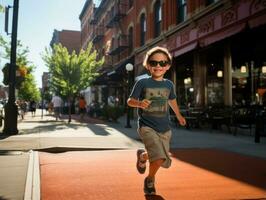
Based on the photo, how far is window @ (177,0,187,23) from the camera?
21.5 meters

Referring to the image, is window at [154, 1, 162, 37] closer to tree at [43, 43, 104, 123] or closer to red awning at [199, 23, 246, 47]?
tree at [43, 43, 104, 123]

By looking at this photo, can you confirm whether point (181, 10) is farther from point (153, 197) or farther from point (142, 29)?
point (153, 197)

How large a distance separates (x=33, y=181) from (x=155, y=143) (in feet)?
7.26

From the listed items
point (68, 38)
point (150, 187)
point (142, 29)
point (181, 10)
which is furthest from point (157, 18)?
point (68, 38)

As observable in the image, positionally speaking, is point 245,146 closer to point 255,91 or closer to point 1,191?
point 255,91

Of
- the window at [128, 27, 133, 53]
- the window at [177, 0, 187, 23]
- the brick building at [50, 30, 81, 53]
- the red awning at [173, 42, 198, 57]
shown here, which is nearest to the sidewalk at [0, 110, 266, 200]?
the red awning at [173, 42, 198, 57]

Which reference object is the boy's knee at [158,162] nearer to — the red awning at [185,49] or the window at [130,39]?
the red awning at [185,49]

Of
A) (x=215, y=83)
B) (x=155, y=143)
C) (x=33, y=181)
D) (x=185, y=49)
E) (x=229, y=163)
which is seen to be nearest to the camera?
(x=155, y=143)

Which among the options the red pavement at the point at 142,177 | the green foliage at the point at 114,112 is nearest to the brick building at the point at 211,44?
the green foliage at the point at 114,112

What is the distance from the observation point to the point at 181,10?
22031mm

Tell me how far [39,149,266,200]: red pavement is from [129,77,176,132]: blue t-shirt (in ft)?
3.13

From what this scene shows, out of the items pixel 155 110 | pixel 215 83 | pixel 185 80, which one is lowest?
pixel 155 110

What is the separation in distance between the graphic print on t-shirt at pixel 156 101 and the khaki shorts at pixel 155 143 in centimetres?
21

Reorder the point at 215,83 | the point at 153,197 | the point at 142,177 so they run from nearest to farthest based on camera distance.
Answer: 1. the point at 153,197
2. the point at 142,177
3. the point at 215,83
